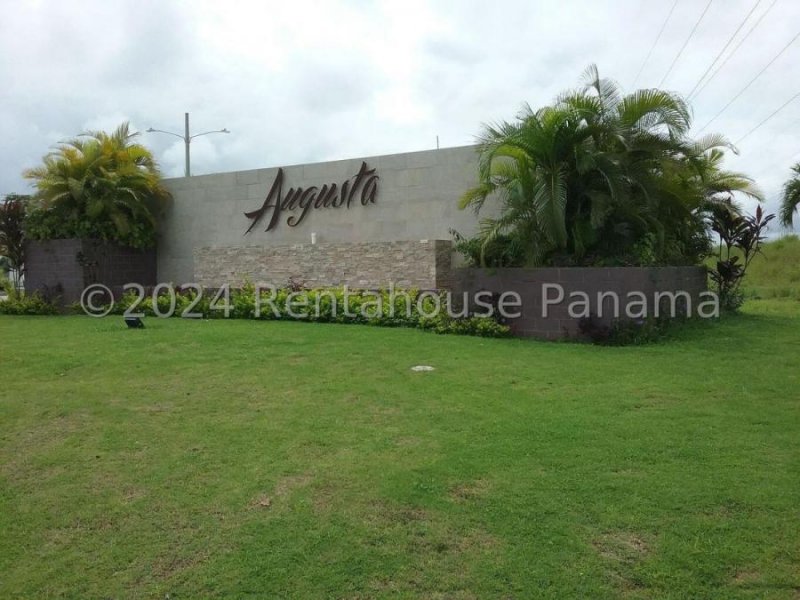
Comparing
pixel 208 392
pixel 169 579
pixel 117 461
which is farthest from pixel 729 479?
pixel 208 392

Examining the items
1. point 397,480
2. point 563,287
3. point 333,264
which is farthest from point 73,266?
point 397,480

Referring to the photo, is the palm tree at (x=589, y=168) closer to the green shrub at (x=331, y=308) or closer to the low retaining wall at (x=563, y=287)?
the low retaining wall at (x=563, y=287)

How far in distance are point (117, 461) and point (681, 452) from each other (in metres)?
4.16

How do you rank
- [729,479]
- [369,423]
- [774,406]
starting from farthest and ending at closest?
[774,406]
[369,423]
[729,479]

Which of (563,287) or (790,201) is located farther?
(790,201)

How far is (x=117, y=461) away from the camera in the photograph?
4793 mm

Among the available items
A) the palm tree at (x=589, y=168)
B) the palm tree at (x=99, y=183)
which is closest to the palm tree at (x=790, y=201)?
the palm tree at (x=589, y=168)

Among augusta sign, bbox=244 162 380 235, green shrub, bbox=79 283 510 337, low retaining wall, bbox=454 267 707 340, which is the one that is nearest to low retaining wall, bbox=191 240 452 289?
green shrub, bbox=79 283 510 337

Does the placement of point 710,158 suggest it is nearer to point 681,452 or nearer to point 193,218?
point 681,452

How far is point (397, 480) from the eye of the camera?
14.3ft

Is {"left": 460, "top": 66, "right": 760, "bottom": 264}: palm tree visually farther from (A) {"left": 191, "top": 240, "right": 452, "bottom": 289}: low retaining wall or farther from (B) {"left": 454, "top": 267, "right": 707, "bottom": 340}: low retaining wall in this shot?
(A) {"left": 191, "top": 240, "right": 452, "bottom": 289}: low retaining wall

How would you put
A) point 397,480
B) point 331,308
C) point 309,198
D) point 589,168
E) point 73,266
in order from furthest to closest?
point 73,266 → point 309,198 → point 331,308 → point 589,168 → point 397,480

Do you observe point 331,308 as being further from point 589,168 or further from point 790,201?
point 790,201

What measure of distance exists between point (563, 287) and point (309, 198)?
7585mm
